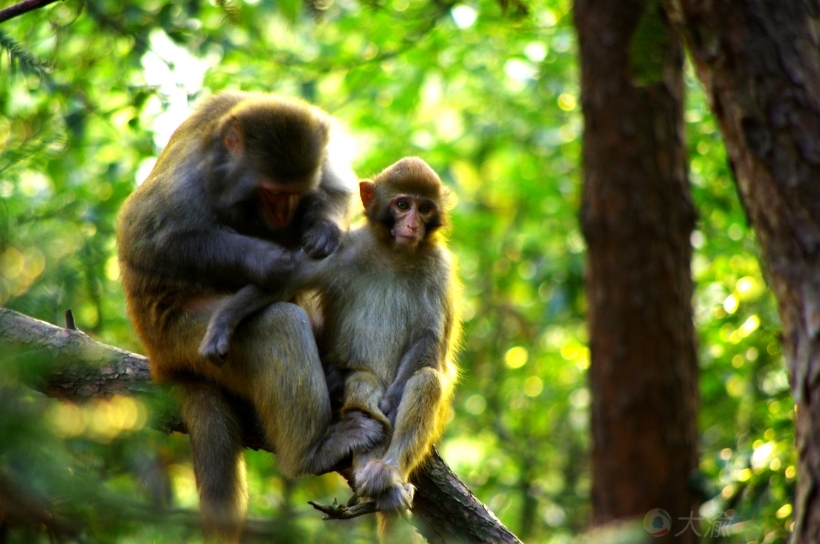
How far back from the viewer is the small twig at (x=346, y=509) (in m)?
3.07

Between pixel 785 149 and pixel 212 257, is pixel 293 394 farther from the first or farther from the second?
pixel 785 149

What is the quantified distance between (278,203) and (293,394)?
41.2 inches

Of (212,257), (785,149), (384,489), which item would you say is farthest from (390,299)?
(785,149)

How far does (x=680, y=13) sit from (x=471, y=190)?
27.1 ft

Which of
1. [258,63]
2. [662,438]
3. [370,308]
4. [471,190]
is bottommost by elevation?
[471,190]

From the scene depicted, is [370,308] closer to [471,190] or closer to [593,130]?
[593,130]

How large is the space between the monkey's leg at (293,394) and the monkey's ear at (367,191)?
31.0 inches

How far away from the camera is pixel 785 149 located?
12.9ft

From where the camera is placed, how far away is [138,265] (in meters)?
4.41

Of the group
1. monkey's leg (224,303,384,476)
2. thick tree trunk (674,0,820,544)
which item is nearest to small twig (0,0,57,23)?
monkey's leg (224,303,384,476)

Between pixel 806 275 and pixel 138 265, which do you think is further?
pixel 138 265

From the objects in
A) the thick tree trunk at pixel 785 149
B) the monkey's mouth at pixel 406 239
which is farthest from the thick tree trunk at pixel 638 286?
the monkey's mouth at pixel 406 239

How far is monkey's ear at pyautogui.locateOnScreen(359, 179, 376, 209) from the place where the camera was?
4523mm

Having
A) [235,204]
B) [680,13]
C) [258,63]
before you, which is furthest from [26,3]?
[258,63]
